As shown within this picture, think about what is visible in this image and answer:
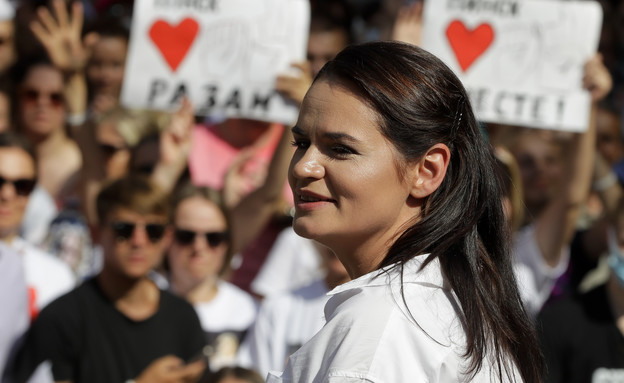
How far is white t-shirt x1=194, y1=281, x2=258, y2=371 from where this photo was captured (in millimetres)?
4801

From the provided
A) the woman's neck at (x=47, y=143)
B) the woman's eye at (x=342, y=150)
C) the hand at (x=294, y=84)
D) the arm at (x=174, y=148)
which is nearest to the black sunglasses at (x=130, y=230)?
the arm at (x=174, y=148)

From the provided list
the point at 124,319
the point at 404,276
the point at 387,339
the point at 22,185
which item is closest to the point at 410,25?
the point at 22,185

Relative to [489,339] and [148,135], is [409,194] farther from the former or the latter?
[148,135]

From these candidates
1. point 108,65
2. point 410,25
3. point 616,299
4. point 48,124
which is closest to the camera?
point 616,299

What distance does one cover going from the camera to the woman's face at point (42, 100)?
5953 millimetres

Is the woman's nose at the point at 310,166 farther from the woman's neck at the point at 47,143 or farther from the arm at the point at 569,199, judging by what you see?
the woman's neck at the point at 47,143

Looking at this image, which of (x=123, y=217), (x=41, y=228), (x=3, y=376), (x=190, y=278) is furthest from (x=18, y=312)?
(x=41, y=228)

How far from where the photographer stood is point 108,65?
6391 millimetres

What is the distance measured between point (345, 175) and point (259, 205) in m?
3.53

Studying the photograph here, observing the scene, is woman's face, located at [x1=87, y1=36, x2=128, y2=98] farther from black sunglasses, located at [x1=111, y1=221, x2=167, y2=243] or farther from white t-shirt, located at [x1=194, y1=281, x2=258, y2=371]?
black sunglasses, located at [x1=111, y1=221, x2=167, y2=243]

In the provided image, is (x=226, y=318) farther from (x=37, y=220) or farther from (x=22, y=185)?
(x=37, y=220)

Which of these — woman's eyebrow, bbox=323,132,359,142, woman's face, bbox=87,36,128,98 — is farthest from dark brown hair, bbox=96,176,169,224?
woman's eyebrow, bbox=323,132,359,142

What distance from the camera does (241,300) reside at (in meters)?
5.07

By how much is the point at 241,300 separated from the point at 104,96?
1.95 metres
